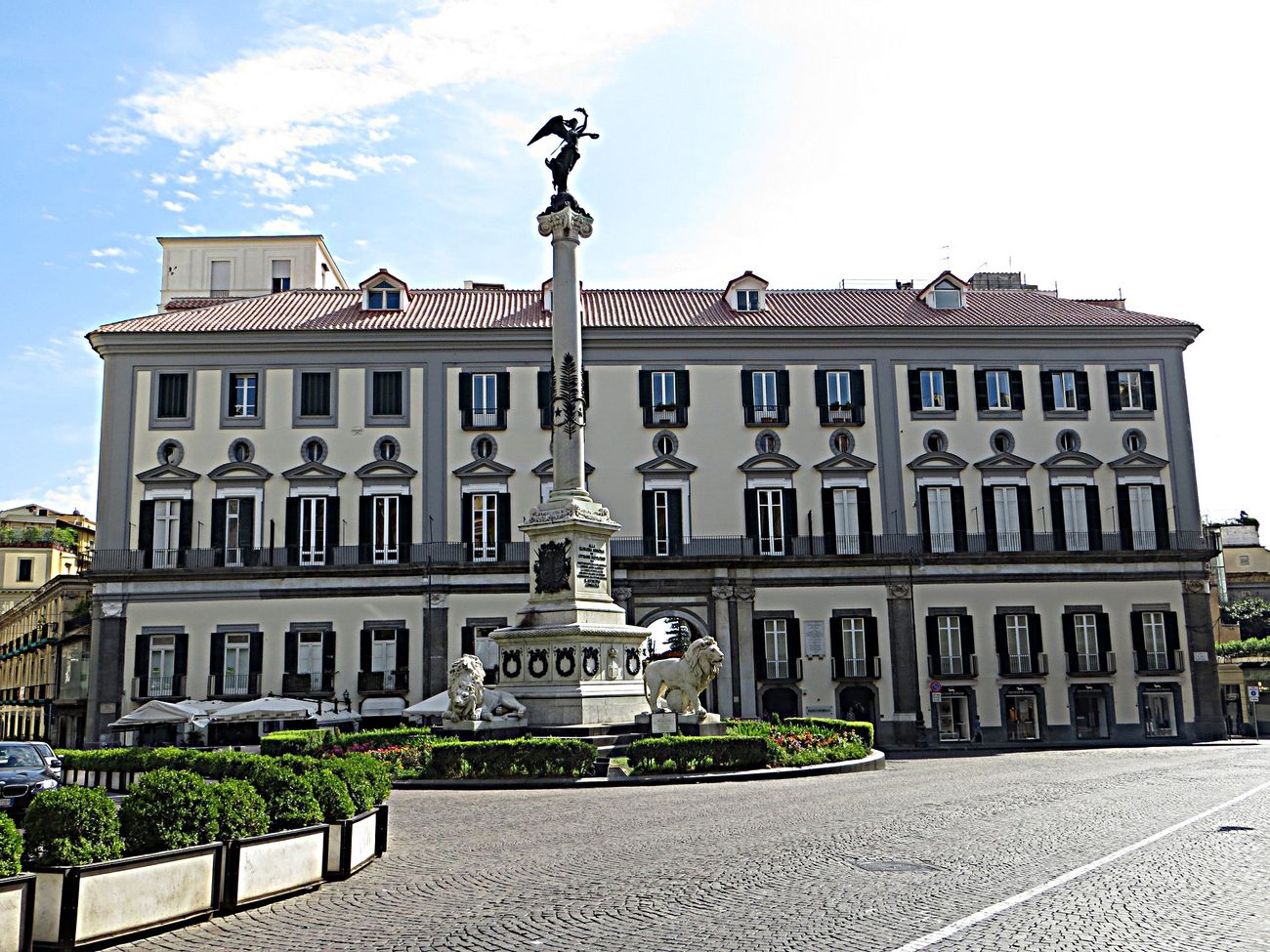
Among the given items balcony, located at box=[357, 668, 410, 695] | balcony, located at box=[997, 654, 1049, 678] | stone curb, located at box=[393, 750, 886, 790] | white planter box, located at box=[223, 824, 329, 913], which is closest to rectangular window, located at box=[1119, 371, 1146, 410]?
balcony, located at box=[997, 654, 1049, 678]

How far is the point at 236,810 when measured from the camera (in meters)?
10.3

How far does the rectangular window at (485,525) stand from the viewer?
154 ft

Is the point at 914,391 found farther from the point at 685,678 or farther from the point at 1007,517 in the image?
the point at 685,678

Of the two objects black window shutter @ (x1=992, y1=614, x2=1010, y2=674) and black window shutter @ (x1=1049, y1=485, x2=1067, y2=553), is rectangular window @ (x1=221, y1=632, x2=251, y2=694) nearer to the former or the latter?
black window shutter @ (x1=992, y1=614, x2=1010, y2=674)

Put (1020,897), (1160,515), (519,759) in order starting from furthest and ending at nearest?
(1160,515), (519,759), (1020,897)

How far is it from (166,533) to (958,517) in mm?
31026

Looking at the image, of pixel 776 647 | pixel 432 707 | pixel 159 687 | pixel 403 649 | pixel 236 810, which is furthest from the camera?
pixel 776 647

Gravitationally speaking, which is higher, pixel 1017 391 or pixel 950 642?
pixel 1017 391

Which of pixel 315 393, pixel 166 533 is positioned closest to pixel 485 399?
pixel 315 393

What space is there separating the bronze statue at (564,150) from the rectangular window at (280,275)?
3473 cm

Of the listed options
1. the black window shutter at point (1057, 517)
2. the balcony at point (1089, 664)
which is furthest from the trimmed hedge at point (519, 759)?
the black window shutter at point (1057, 517)

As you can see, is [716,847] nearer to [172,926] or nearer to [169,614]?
[172,926]

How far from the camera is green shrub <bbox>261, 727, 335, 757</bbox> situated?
25.6 meters

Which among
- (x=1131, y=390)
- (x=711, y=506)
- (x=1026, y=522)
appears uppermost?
(x=1131, y=390)
